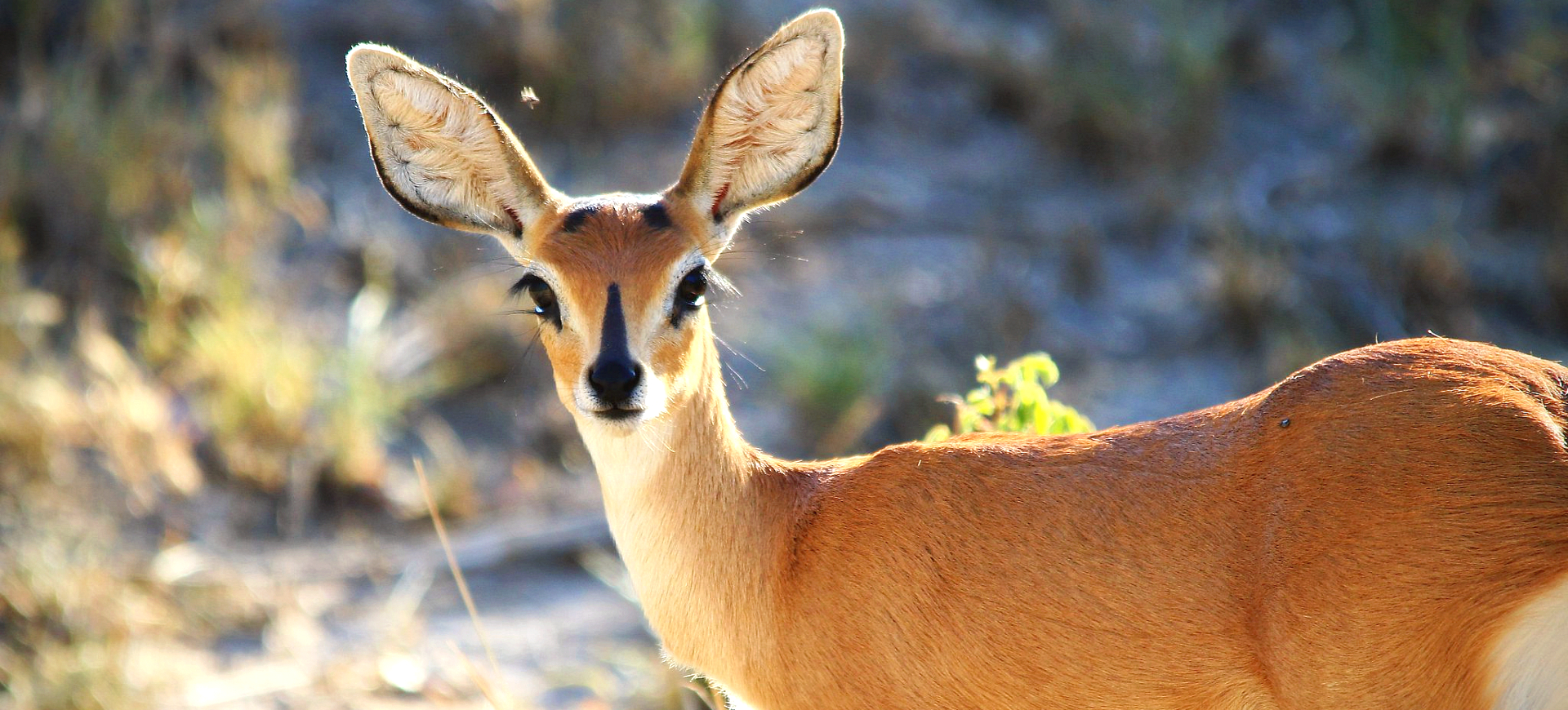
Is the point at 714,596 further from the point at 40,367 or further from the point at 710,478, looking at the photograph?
the point at 40,367

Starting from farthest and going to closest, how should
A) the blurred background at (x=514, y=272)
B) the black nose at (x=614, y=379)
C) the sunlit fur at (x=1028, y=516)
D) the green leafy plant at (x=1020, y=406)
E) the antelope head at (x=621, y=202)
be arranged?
the blurred background at (x=514, y=272) < the green leafy plant at (x=1020, y=406) < the antelope head at (x=621, y=202) < the black nose at (x=614, y=379) < the sunlit fur at (x=1028, y=516)

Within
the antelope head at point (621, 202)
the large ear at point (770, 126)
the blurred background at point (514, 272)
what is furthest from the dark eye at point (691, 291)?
the blurred background at point (514, 272)

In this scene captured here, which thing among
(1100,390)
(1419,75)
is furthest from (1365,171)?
(1100,390)

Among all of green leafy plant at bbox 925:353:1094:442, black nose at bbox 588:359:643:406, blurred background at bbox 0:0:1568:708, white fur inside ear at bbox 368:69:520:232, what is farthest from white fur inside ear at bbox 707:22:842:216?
blurred background at bbox 0:0:1568:708

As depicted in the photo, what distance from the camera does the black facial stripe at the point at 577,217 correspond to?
12.1 feet

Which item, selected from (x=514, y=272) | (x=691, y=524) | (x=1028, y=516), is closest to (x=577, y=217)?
(x=691, y=524)

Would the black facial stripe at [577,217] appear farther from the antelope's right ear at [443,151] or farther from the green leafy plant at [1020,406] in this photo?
the green leafy plant at [1020,406]

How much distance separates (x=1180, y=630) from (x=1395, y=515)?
521mm

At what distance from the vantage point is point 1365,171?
10.7 meters

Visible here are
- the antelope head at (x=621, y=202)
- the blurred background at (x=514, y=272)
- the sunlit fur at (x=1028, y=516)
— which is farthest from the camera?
the blurred background at (x=514, y=272)

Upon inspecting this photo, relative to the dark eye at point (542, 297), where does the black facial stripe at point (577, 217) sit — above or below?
above

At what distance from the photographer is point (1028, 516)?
10.7ft

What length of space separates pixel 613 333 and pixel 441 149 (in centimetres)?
83

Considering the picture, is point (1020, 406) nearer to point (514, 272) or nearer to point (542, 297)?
point (542, 297)
